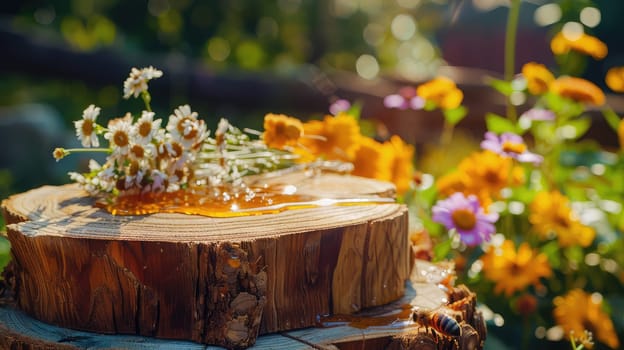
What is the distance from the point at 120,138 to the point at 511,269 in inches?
58.0

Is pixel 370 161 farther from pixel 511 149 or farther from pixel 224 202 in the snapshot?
pixel 224 202

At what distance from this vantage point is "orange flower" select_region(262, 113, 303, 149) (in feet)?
6.84

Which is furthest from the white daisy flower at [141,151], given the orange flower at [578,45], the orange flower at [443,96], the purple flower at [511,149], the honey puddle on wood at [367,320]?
the orange flower at [578,45]

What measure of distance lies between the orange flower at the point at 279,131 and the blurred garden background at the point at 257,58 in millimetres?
1432

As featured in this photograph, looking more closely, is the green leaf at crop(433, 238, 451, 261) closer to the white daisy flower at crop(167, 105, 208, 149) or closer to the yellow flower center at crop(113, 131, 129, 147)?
the white daisy flower at crop(167, 105, 208, 149)

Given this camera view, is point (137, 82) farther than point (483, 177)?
No

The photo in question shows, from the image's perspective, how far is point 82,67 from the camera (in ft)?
23.1

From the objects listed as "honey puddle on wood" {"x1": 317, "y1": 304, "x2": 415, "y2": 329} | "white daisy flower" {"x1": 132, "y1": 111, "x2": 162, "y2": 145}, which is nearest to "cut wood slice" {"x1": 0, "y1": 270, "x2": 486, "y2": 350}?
"honey puddle on wood" {"x1": 317, "y1": 304, "x2": 415, "y2": 329}

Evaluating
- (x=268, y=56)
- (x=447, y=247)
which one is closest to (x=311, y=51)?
(x=268, y=56)

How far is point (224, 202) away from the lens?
1801mm

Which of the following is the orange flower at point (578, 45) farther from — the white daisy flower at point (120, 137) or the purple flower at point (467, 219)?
the white daisy flower at point (120, 137)

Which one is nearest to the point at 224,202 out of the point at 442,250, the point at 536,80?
the point at 442,250

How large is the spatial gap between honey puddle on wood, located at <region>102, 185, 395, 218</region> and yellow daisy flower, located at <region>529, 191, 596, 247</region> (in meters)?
0.92

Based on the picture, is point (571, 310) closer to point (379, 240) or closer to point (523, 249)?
point (523, 249)
